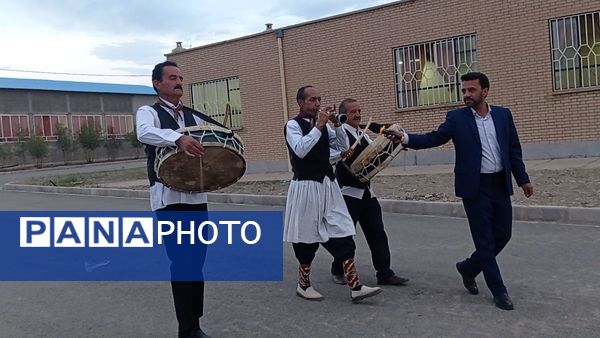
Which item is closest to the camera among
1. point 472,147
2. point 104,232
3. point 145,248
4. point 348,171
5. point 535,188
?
point 472,147

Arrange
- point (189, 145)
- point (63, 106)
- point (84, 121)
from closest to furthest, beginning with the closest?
point (189, 145), point (63, 106), point (84, 121)

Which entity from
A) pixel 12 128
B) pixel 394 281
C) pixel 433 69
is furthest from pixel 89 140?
pixel 394 281

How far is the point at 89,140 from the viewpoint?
138ft

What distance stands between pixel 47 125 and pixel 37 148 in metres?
6.00

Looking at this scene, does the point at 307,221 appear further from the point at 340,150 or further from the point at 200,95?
the point at 200,95

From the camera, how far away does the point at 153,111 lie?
393cm

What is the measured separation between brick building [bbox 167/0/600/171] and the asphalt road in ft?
23.1

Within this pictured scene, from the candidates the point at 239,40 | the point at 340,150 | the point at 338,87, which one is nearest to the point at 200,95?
the point at 239,40

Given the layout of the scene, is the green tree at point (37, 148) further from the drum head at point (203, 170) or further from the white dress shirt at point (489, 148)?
the white dress shirt at point (489, 148)

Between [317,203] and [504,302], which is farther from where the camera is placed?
[317,203]

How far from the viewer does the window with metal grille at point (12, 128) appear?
136 feet

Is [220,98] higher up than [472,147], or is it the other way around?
[220,98]

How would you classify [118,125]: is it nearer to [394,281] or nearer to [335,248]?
[394,281]

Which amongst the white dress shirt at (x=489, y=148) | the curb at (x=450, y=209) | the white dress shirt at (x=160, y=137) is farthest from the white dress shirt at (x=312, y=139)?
the curb at (x=450, y=209)
